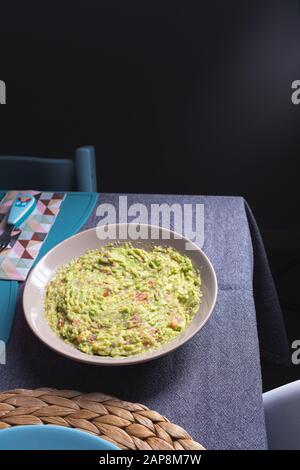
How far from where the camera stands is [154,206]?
53.0 inches

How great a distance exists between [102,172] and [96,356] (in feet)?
4.86

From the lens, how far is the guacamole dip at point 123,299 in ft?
3.08

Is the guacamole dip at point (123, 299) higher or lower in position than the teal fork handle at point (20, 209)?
lower

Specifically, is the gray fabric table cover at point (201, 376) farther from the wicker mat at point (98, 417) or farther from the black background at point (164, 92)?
the black background at point (164, 92)

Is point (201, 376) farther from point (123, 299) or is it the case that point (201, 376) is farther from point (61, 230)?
point (61, 230)

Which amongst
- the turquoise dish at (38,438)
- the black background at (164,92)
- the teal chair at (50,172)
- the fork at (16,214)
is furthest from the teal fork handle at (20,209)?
the black background at (164,92)

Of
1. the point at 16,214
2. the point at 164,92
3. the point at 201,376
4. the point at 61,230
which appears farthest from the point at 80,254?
the point at 164,92

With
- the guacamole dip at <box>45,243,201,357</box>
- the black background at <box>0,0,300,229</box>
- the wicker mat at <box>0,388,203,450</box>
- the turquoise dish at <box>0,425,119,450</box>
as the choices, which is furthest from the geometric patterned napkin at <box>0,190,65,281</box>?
the black background at <box>0,0,300,229</box>

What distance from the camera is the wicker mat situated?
0.80m

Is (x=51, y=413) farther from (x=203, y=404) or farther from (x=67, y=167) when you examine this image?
(x=67, y=167)

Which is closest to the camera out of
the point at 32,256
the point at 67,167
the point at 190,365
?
the point at 190,365

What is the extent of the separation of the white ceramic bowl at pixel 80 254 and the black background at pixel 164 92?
41.1 inches

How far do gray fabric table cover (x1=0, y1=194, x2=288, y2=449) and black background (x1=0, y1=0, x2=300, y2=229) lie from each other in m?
1.13
